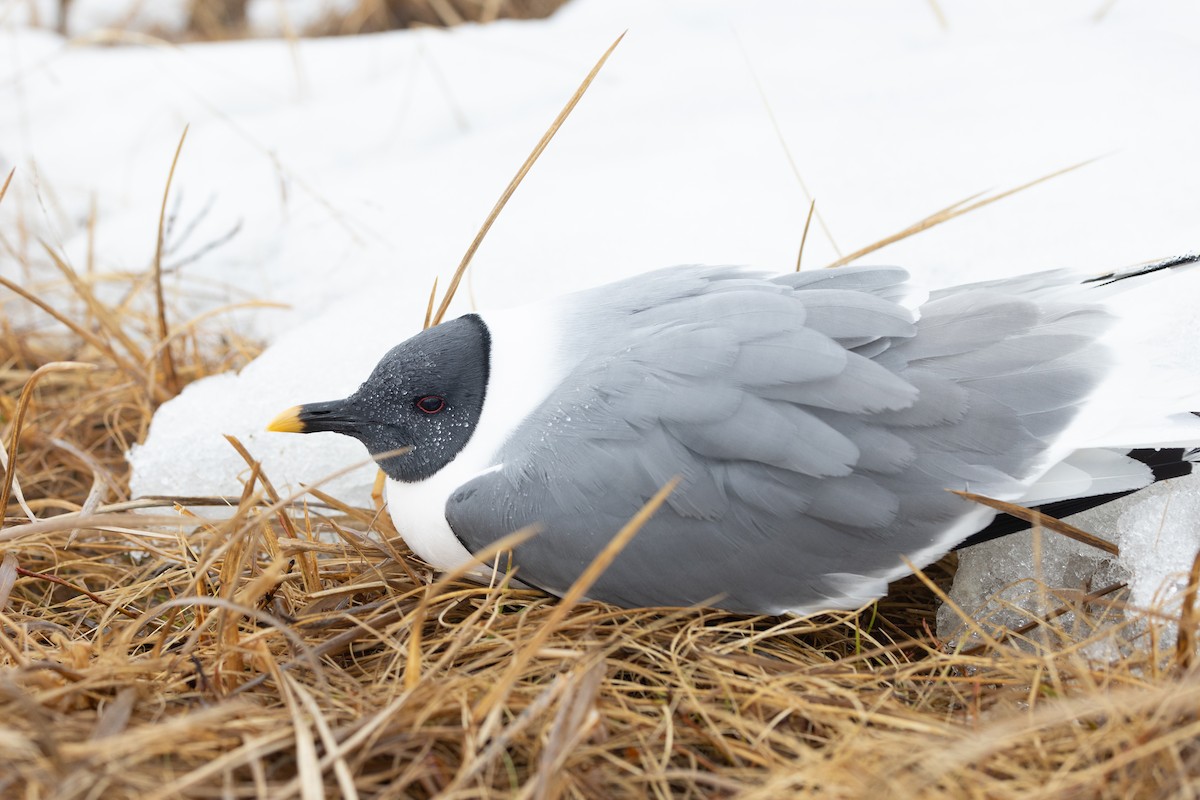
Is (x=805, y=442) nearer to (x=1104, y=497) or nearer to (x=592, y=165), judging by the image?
(x=1104, y=497)

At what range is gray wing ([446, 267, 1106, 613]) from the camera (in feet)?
6.09

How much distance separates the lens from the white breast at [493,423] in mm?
2041

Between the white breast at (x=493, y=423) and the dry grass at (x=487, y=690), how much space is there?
110 mm

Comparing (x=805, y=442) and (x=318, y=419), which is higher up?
(x=318, y=419)

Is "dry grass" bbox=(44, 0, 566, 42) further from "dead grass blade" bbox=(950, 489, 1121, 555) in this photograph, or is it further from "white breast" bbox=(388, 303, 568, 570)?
"dead grass blade" bbox=(950, 489, 1121, 555)

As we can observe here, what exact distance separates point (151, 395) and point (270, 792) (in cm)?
163

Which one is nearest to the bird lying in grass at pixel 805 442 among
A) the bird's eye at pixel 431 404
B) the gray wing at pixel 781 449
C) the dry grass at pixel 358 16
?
the gray wing at pixel 781 449

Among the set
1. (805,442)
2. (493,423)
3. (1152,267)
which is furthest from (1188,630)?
(493,423)

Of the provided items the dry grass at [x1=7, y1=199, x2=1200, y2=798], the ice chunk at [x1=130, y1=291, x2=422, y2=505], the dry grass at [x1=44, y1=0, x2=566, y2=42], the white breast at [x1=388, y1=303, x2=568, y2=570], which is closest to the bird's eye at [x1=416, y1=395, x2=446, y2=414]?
the white breast at [x1=388, y1=303, x2=568, y2=570]

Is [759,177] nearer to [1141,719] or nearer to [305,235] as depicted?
[305,235]

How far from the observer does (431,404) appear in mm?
2107

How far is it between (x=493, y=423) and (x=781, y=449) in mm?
579

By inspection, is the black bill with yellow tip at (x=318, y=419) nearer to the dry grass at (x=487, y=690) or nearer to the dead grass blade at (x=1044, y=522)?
the dry grass at (x=487, y=690)

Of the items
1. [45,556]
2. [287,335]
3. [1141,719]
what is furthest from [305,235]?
[1141,719]
